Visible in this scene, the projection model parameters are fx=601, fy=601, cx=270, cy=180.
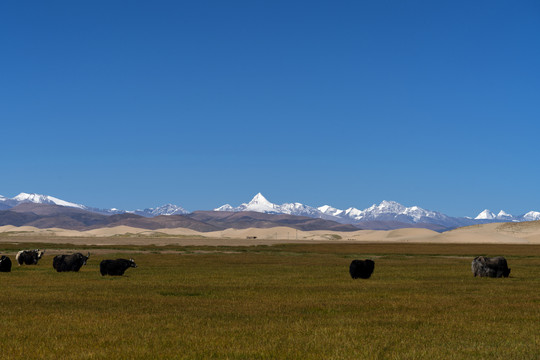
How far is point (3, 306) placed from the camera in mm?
23547

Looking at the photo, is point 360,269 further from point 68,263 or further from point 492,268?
point 68,263

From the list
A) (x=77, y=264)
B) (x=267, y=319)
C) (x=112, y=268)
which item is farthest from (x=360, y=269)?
(x=77, y=264)

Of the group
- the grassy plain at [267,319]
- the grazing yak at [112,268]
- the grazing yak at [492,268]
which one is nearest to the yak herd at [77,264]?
the grazing yak at [112,268]

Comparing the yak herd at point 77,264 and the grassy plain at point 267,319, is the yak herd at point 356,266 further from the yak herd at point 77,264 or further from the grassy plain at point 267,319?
the grassy plain at point 267,319

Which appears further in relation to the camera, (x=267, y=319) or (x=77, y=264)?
(x=77, y=264)

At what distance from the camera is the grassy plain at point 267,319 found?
15500mm

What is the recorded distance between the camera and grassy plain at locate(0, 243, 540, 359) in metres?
15.5

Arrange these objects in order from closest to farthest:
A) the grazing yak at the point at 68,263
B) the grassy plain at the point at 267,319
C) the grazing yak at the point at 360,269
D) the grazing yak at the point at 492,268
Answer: the grassy plain at the point at 267,319 < the grazing yak at the point at 360,269 < the grazing yak at the point at 492,268 < the grazing yak at the point at 68,263

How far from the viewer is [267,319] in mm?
20547

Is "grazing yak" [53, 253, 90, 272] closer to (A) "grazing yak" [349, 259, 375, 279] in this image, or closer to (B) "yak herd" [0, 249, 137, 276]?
(B) "yak herd" [0, 249, 137, 276]

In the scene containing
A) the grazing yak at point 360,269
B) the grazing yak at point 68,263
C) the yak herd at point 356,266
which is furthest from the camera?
the grazing yak at point 68,263

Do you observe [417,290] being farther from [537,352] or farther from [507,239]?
[507,239]

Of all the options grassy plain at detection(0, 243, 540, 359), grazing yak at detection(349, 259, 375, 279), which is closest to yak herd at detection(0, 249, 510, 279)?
grazing yak at detection(349, 259, 375, 279)

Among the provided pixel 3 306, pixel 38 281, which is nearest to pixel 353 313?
pixel 3 306
